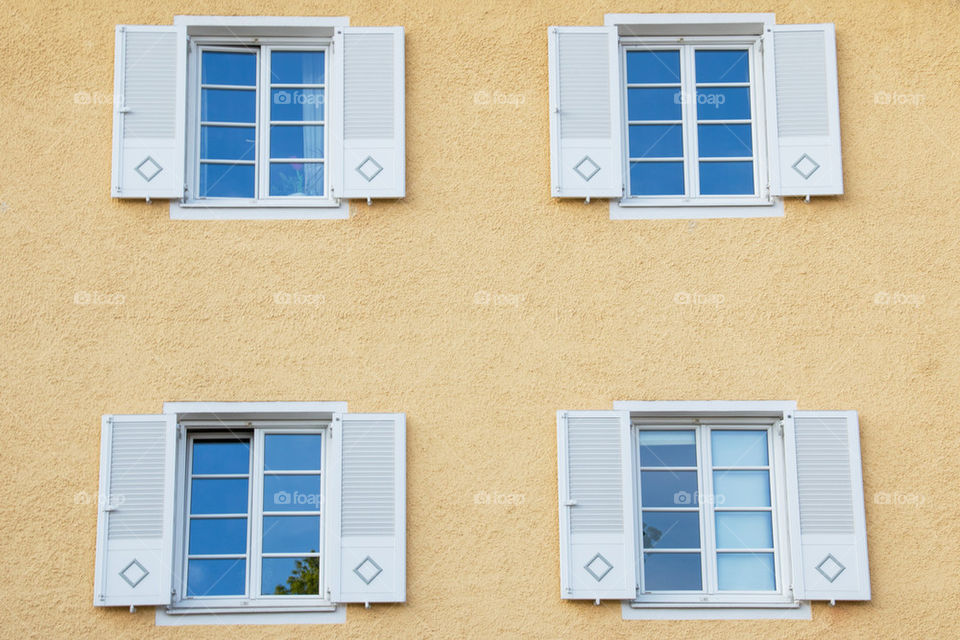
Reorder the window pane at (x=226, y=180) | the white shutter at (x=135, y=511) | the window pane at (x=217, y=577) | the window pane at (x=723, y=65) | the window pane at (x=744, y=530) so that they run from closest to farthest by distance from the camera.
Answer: the white shutter at (x=135, y=511) < the window pane at (x=217, y=577) < the window pane at (x=744, y=530) < the window pane at (x=226, y=180) < the window pane at (x=723, y=65)

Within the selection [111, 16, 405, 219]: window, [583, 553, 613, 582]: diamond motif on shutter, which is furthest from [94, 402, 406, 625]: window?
[111, 16, 405, 219]: window

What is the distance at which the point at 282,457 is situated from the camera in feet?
31.4

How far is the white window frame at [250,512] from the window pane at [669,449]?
1.84m

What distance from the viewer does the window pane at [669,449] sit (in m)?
9.64

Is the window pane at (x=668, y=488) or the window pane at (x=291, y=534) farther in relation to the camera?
the window pane at (x=668, y=488)

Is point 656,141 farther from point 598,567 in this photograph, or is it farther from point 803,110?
point 598,567

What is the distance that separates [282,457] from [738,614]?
286cm

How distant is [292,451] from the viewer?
9.60 meters

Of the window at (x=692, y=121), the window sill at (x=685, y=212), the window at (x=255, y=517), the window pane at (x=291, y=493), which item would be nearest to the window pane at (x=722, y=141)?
the window at (x=692, y=121)

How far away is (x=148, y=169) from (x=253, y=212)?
0.69 meters

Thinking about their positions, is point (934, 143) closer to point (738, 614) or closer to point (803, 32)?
point (803, 32)

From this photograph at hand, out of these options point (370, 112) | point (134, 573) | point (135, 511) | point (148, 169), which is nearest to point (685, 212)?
point (370, 112)

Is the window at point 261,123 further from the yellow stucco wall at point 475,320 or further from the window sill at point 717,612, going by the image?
the window sill at point 717,612

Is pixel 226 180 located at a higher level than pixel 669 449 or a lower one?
higher
